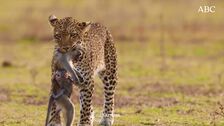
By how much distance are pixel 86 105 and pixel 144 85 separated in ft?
24.1

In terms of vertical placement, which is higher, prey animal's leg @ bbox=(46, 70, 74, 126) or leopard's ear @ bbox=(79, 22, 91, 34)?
leopard's ear @ bbox=(79, 22, 91, 34)

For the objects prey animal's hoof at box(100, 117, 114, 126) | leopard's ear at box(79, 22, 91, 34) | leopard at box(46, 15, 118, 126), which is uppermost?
leopard's ear at box(79, 22, 91, 34)

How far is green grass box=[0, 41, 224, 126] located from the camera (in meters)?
15.2

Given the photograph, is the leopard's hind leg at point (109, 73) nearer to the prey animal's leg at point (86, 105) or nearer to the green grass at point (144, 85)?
the green grass at point (144, 85)

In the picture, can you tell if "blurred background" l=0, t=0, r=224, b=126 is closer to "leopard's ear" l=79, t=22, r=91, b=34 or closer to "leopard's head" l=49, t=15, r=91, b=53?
"leopard's ear" l=79, t=22, r=91, b=34

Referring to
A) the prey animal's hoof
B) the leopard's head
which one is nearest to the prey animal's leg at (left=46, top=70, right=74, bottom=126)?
the leopard's head

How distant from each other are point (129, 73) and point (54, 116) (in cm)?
987

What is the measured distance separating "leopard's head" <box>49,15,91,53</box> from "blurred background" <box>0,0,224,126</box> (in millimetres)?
2202

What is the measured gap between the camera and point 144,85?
20234 millimetres

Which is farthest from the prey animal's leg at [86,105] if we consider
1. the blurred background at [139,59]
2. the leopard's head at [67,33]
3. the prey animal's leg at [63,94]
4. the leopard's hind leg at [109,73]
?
the leopard's hind leg at [109,73]

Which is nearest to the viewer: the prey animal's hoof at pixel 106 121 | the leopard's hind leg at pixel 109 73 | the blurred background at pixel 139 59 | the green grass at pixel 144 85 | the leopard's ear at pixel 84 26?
the leopard's ear at pixel 84 26

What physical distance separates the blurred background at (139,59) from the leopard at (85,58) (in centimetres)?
90

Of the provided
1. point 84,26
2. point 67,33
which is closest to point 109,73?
point 84,26

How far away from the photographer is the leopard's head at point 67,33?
12.4m
